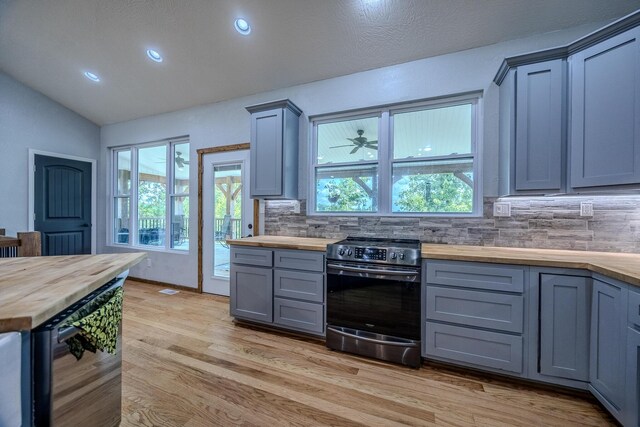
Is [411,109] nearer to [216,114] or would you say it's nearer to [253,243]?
[253,243]

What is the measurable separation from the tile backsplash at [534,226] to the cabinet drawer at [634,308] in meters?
0.95

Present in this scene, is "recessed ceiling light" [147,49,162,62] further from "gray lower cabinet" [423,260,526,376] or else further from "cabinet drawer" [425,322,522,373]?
"cabinet drawer" [425,322,522,373]

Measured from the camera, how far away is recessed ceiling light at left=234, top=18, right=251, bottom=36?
2.55 meters

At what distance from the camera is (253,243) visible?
8.59 feet

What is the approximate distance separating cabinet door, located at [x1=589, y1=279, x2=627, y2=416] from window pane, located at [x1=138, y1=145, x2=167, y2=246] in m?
4.95

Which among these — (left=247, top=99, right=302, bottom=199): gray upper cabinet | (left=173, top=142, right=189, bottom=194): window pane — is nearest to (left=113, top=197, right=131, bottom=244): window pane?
(left=173, top=142, right=189, bottom=194): window pane

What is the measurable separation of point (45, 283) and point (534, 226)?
3247 millimetres

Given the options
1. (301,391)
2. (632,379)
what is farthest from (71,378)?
(632,379)

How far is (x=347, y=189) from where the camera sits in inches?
122

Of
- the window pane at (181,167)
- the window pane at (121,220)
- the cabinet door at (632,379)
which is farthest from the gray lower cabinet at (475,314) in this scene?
the window pane at (121,220)

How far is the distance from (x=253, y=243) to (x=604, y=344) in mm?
2650

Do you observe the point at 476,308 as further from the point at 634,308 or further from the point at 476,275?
the point at 634,308

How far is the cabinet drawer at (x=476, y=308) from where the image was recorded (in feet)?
5.99

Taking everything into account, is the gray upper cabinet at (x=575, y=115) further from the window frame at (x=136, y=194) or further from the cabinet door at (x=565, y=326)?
the window frame at (x=136, y=194)
